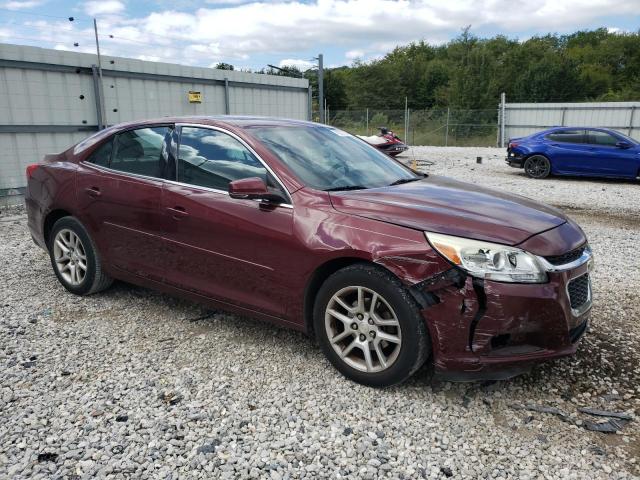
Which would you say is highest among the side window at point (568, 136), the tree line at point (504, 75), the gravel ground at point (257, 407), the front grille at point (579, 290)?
the tree line at point (504, 75)

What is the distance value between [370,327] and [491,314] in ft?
2.28

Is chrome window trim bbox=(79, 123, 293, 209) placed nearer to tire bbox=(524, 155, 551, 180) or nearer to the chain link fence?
tire bbox=(524, 155, 551, 180)

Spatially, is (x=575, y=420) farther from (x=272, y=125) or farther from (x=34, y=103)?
(x=34, y=103)

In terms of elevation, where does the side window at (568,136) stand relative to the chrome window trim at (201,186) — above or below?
below

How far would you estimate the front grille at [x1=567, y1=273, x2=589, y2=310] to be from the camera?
2.88 metres

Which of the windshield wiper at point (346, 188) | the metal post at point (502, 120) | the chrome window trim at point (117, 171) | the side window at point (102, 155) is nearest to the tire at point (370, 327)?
the windshield wiper at point (346, 188)

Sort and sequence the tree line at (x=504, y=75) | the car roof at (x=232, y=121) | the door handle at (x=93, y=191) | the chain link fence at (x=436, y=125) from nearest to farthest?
the car roof at (x=232, y=121)
the door handle at (x=93, y=191)
the chain link fence at (x=436, y=125)
the tree line at (x=504, y=75)

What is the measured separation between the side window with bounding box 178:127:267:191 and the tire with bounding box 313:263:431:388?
3.17 feet

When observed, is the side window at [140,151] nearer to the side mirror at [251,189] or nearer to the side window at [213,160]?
the side window at [213,160]

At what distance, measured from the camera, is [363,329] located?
3059 mm

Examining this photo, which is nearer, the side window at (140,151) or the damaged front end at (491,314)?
the damaged front end at (491,314)

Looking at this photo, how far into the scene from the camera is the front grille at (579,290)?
2.88 m

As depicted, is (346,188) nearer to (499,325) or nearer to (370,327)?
(370,327)

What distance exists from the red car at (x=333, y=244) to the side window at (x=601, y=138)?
11.3 m
